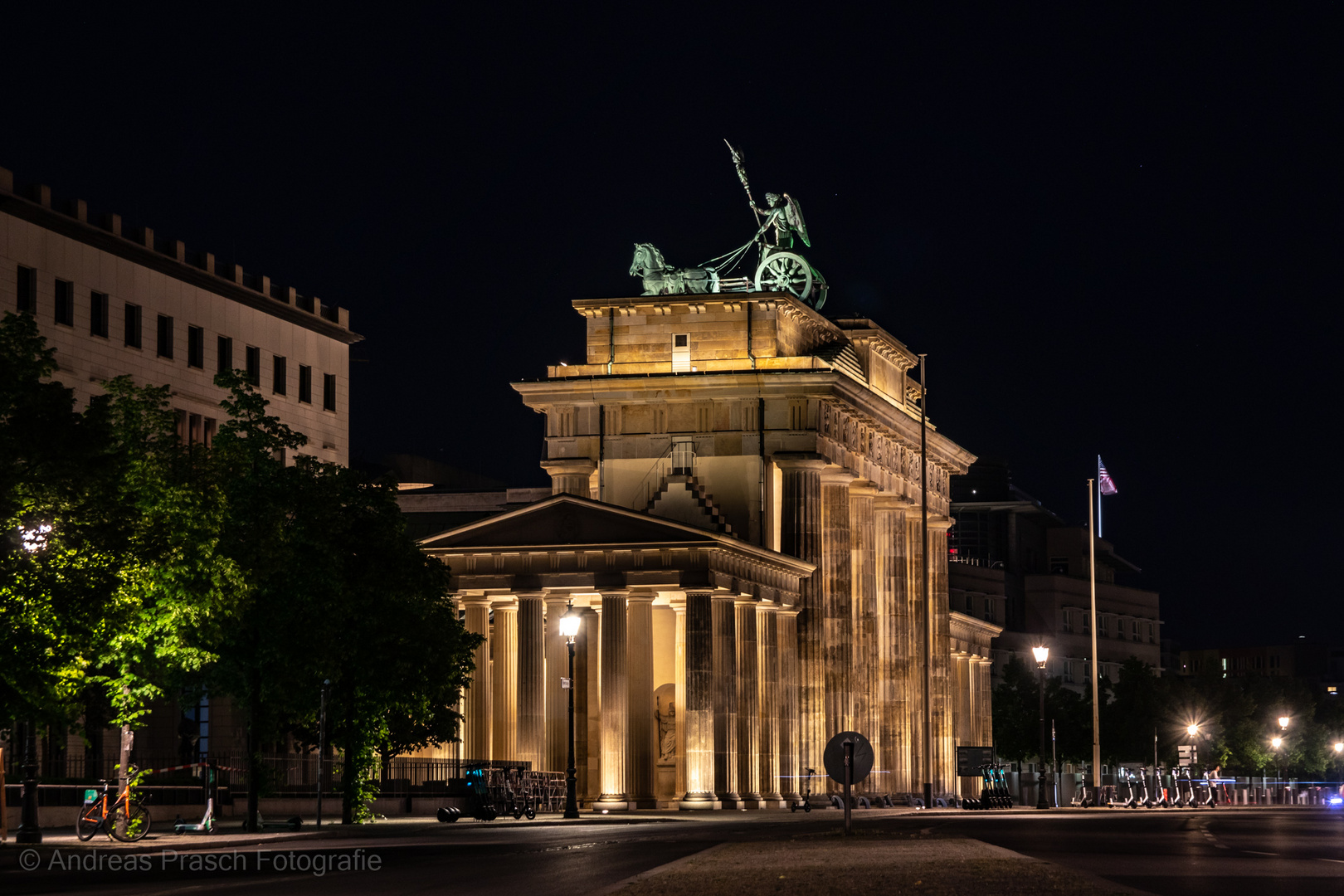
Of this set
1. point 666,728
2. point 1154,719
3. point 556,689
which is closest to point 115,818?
point 556,689

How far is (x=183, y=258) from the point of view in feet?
289

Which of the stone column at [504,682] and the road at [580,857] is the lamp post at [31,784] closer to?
the road at [580,857]

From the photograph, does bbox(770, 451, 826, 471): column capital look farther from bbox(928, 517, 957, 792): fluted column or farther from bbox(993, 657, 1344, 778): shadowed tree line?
bbox(993, 657, 1344, 778): shadowed tree line

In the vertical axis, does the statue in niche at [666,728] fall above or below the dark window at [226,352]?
below

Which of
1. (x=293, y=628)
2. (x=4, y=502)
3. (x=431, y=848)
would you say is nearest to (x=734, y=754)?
(x=293, y=628)

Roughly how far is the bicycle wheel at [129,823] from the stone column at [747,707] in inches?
1287

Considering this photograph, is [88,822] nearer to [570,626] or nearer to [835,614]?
[570,626]

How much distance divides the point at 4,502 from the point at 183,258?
5264 cm

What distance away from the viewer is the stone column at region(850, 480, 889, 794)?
89.4m

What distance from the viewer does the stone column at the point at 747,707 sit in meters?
70.9

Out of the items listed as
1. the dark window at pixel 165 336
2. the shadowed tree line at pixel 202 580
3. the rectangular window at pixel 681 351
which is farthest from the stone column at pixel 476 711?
the dark window at pixel 165 336

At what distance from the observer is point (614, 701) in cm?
6625

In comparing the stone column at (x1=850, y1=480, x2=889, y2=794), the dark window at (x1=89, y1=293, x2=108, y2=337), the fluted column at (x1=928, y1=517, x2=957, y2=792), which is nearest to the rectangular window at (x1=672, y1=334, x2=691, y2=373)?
the stone column at (x1=850, y1=480, x2=889, y2=794)

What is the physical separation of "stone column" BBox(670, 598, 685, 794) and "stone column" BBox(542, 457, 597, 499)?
10524mm
